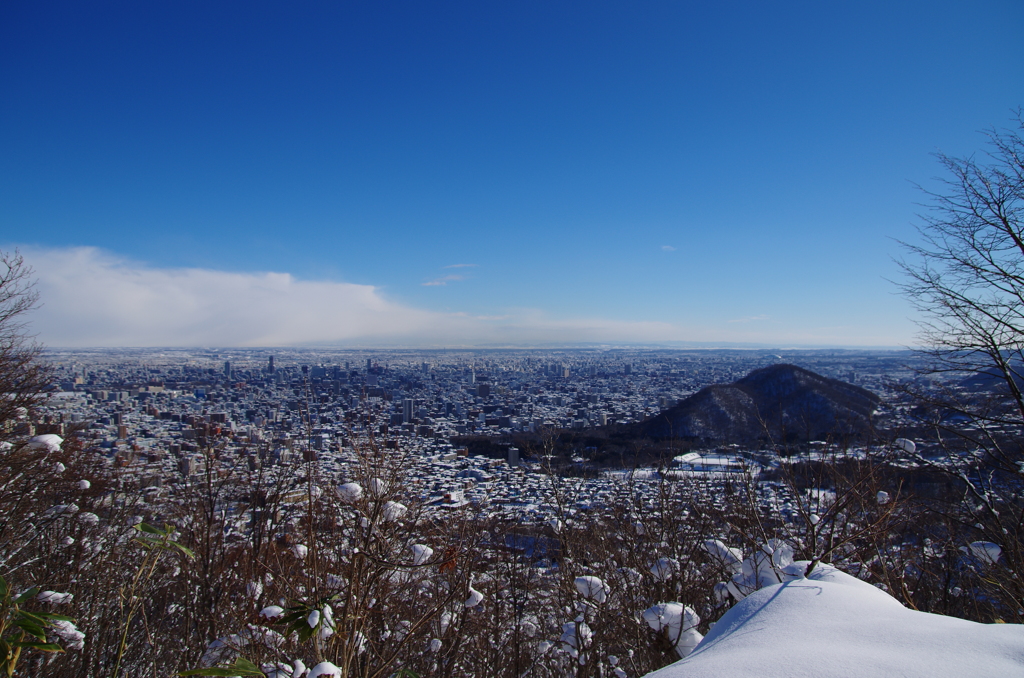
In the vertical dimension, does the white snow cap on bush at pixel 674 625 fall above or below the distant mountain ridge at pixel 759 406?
above

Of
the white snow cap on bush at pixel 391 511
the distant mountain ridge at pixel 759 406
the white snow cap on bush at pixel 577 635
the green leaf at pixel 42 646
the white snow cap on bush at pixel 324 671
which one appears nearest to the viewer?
the green leaf at pixel 42 646

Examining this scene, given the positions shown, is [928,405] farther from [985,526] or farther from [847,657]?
[847,657]

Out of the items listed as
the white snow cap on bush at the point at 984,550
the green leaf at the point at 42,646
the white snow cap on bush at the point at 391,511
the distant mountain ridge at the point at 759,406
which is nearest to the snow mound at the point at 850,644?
the green leaf at the point at 42,646

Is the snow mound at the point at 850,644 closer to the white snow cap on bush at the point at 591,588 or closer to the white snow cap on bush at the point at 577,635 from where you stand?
the white snow cap on bush at the point at 591,588

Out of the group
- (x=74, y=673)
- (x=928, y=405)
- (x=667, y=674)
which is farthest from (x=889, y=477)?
(x=74, y=673)

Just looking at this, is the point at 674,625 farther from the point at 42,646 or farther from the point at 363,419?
the point at 42,646

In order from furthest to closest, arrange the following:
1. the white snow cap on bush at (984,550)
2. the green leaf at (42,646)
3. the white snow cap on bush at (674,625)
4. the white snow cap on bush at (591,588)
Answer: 1. the white snow cap on bush at (984,550)
2. the white snow cap on bush at (591,588)
3. the white snow cap on bush at (674,625)
4. the green leaf at (42,646)

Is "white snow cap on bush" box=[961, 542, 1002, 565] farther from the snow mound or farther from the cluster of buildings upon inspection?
the snow mound

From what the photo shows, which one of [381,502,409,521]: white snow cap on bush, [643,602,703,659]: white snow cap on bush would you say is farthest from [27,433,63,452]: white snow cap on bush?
[643,602,703,659]: white snow cap on bush
